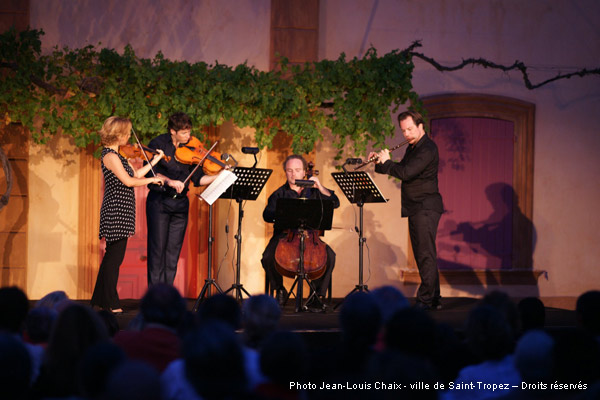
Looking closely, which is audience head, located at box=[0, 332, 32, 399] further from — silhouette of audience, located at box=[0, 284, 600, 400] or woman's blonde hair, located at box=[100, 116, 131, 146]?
woman's blonde hair, located at box=[100, 116, 131, 146]

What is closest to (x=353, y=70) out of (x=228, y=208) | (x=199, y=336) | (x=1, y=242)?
(x=228, y=208)

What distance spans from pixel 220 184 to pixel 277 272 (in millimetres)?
1236

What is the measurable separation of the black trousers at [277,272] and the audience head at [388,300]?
9.73 feet

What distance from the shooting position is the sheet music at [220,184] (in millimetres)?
5488

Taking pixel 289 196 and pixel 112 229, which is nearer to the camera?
pixel 112 229

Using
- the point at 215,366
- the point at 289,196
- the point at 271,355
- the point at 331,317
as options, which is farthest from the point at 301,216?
the point at 215,366

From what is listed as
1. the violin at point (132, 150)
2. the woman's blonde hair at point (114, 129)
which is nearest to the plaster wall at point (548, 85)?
the violin at point (132, 150)

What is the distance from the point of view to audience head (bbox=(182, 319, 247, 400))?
216 cm

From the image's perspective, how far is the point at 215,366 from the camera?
2162mm

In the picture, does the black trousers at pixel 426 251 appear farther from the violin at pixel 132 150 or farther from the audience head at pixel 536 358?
the audience head at pixel 536 358

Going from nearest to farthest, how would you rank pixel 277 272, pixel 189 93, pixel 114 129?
pixel 114 129 → pixel 277 272 → pixel 189 93

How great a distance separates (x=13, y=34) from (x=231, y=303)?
15.0ft

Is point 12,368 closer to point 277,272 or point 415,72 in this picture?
point 277,272

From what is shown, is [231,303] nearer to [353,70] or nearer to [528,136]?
[353,70]
